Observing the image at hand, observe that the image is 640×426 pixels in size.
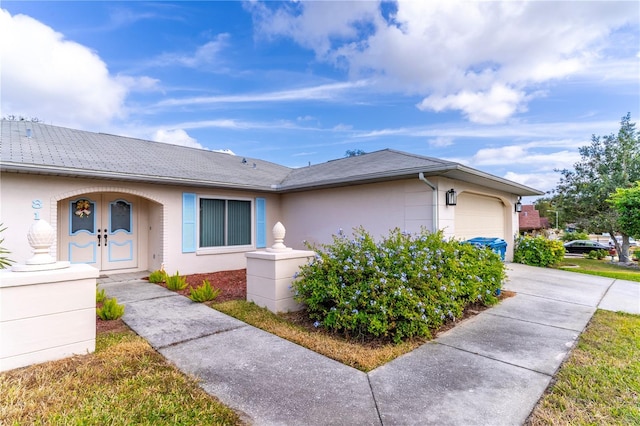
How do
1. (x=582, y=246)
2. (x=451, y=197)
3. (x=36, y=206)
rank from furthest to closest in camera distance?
(x=582, y=246) < (x=451, y=197) < (x=36, y=206)

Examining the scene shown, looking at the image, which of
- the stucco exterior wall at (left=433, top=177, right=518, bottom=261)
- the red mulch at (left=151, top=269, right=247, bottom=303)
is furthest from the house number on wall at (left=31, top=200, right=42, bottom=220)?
the stucco exterior wall at (left=433, top=177, right=518, bottom=261)

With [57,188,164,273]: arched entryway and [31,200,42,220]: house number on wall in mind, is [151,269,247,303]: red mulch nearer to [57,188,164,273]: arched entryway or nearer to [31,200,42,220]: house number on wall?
[57,188,164,273]: arched entryway

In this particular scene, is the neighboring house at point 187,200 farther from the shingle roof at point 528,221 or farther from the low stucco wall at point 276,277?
the shingle roof at point 528,221

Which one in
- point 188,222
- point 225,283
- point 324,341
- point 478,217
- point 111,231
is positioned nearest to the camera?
point 324,341

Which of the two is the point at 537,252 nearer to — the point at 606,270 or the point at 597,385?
the point at 606,270

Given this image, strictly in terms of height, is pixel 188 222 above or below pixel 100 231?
above

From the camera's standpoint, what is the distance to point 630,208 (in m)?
11.9

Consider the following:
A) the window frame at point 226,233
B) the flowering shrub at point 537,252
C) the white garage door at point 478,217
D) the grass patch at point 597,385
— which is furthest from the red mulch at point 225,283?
the flowering shrub at point 537,252

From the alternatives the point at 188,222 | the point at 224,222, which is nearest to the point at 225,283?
the point at 188,222

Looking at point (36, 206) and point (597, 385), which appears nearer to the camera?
point (597, 385)

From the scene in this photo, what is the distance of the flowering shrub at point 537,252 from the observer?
1049cm

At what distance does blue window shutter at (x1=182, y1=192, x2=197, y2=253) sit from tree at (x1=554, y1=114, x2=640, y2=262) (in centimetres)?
1805

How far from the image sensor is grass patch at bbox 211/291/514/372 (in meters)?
3.24

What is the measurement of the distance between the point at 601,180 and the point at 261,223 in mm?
17252
